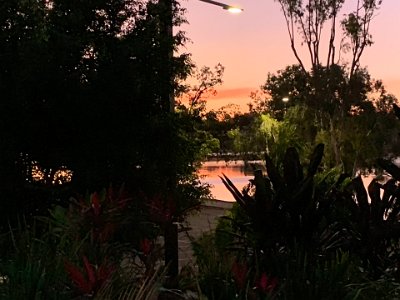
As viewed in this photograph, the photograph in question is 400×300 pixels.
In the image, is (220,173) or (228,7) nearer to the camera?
(228,7)

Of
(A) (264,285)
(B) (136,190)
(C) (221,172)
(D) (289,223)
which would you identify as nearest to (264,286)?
(A) (264,285)

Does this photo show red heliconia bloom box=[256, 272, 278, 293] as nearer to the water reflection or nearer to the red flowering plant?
the red flowering plant

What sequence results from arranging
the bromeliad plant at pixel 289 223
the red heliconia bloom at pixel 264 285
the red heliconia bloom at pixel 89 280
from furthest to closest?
the bromeliad plant at pixel 289 223
the red heliconia bloom at pixel 264 285
the red heliconia bloom at pixel 89 280

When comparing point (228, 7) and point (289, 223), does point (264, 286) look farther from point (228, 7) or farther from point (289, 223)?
point (228, 7)

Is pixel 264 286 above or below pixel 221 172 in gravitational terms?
below

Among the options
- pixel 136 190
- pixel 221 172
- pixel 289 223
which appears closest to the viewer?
pixel 289 223

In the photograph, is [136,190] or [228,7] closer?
[136,190]

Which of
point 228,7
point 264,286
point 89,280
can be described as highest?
point 228,7

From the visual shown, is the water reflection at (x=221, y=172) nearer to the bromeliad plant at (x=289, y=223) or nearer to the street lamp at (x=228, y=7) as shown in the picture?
the bromeliad plant at (x=289, y=223)

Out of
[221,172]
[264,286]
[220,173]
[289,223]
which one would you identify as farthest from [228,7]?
[264,286]

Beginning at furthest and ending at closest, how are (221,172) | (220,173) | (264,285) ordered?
(220,173) → (221,172) → (264,285)

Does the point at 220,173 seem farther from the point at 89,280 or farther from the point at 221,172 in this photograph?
the point at 89,280

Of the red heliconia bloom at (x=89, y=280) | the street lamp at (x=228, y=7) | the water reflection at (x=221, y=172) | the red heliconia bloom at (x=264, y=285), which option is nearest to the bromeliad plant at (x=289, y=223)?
the water reflection at (x=221, y=172)

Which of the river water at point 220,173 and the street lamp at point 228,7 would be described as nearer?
the street lamp at point 228,7
